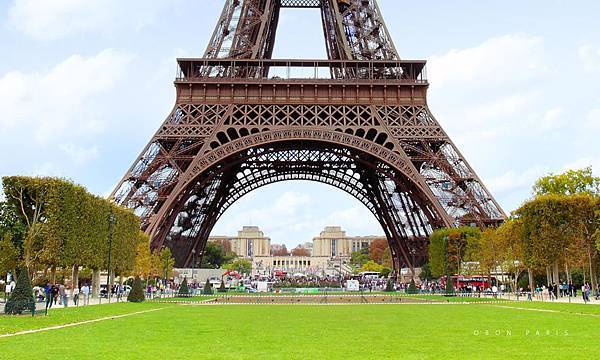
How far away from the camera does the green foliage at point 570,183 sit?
6219 cm

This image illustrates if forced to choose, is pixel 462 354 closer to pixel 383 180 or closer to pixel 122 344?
pixel 122 344

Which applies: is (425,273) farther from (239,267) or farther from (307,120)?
(239,267)

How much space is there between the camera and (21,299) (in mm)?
26031

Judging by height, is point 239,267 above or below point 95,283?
above

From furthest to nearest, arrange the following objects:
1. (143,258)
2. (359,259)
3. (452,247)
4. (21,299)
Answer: (359,259), (452,247), (143,258), (21,299)

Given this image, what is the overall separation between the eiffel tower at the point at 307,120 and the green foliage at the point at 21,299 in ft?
63.6

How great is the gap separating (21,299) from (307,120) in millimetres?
28780

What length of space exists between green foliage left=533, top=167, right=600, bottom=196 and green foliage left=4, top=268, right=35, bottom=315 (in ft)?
170

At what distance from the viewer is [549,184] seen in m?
63.2

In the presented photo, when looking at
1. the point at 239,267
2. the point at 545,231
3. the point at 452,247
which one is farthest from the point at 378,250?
the point at 545,231

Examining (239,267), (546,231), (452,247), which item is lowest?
(239,267)

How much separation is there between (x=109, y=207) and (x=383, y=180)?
30.4 m

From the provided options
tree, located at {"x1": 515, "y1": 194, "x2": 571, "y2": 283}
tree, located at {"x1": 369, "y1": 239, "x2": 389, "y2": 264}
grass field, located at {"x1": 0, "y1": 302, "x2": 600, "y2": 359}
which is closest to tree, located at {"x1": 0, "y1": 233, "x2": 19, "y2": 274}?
grass field, located at {"x1": 0, "y1": 302, "x2": 600, "y2": 359}

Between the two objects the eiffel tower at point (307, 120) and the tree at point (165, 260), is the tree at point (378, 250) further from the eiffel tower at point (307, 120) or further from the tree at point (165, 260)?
the eiffel tower at point (307, 120)
